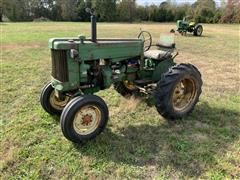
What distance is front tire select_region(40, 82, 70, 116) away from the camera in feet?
14.2

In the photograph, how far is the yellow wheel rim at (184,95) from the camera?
451 cm

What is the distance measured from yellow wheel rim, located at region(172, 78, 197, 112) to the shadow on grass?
0.77ft

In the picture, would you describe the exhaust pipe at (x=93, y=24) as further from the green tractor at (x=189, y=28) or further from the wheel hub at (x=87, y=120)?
the green tractor at (x=189, y=28)

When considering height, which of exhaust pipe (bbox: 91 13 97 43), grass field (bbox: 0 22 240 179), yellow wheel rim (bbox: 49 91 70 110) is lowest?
grass field (bbox: 0 22 240 179)

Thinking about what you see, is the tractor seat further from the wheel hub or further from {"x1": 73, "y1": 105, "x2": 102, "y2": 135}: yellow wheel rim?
the wheel hub

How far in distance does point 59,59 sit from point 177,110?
6.58ft

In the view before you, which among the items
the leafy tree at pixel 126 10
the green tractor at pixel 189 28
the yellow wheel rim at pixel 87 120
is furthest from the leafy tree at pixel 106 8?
the yellow wheel rim at pixel 87 120

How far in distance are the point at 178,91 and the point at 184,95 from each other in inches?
7.9

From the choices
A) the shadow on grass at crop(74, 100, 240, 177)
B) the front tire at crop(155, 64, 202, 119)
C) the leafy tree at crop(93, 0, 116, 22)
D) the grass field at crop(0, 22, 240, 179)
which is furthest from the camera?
the leafy tree at crop(93, 0, 116, 22)

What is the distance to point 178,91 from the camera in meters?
4.53

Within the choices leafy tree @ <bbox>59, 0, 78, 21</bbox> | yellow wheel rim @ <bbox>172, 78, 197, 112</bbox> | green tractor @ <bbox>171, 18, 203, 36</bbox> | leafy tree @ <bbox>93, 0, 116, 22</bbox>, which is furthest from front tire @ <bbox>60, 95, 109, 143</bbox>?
leafy tree @ <bbox>59, 0, 78, 21</bbox>

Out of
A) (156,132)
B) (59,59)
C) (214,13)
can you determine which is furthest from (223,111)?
(214,13)

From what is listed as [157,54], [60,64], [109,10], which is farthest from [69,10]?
[60,64]

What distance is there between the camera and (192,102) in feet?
15.0
